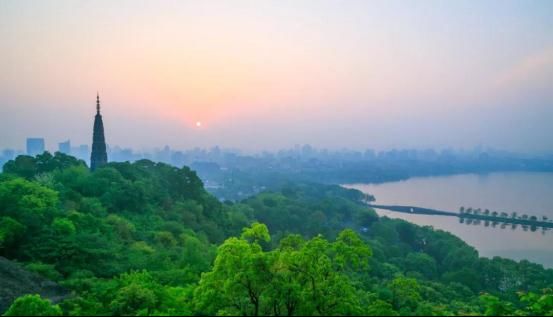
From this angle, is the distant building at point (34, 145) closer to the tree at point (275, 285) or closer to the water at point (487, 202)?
the water at point (487, 202)

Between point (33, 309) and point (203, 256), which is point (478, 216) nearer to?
point (203, 256)

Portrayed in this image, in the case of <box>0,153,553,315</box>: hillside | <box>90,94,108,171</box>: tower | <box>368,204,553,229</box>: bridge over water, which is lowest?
<box>368,204,553,229</box>: bridge over water

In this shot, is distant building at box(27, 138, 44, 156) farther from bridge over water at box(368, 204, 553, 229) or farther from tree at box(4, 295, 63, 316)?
tree at box(4, 295, 63, 316)

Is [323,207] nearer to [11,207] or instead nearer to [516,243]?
[516,243]

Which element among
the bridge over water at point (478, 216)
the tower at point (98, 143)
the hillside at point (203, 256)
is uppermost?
the tower at point (98, 143)

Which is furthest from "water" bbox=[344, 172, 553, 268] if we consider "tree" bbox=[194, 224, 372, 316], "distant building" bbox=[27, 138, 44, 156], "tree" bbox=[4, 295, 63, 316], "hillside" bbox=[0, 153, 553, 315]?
"distant building" bbox=[27, 138, 44, 156]

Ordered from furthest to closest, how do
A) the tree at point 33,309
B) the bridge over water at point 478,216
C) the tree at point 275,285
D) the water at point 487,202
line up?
the bridge over water at point 478,216
the water at point 487,202
the tree at point 275,285
the tree at point 33,309

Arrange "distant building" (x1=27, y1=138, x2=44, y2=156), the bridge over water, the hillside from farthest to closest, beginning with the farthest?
1. "distant building" (x1=27, y1=138, x2=44, y2=156)
2. the bridge over water
3. the hillside

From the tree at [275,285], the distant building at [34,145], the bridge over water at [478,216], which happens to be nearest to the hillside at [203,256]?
the tree at [275,285]
